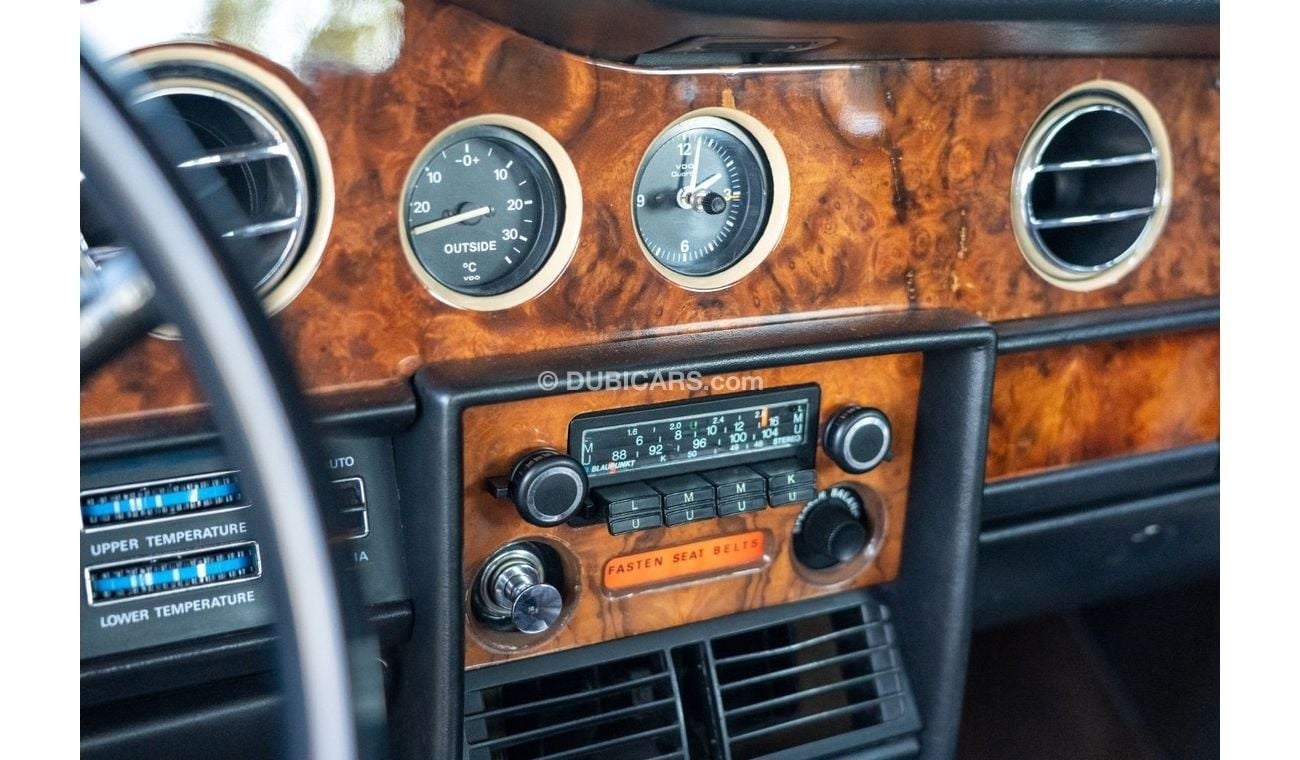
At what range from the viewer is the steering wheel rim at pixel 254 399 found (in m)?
0.51

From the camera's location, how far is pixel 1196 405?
5.38ft

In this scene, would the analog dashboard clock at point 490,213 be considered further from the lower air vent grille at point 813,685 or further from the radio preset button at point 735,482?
the lower air vent grille at point 813,685

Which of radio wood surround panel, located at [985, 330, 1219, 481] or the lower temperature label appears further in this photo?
radio wood surround panel, located at [985, 330, 1219, 481]

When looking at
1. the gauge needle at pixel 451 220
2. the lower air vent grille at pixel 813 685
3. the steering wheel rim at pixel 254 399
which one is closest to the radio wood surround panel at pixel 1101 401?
the lower air vent grille at pixel 813 685

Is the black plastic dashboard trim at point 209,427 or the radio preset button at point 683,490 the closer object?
Answer: the black plastic dashboard trim at point 209,427

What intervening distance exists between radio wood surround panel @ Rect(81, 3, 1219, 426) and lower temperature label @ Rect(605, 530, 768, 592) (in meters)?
0.26

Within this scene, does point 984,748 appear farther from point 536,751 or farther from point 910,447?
point 536,751

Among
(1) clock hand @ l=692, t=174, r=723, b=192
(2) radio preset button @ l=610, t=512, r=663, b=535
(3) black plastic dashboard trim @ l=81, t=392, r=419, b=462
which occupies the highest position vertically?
(1) clock hand @ l=692, t=174, r=723, b=192

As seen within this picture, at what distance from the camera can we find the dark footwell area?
1931 mm

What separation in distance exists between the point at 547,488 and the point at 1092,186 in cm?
→ 86

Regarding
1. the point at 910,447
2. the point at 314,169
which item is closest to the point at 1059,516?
the point at 910,447

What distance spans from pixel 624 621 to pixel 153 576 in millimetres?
510

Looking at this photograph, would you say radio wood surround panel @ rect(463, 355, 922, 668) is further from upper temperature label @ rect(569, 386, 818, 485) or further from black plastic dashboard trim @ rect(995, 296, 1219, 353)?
black plastic dashboard trim @ rect(995, 296, 1219, 353)

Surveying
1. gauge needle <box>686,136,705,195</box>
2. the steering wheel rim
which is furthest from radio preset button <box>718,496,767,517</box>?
the steering wheel rim
